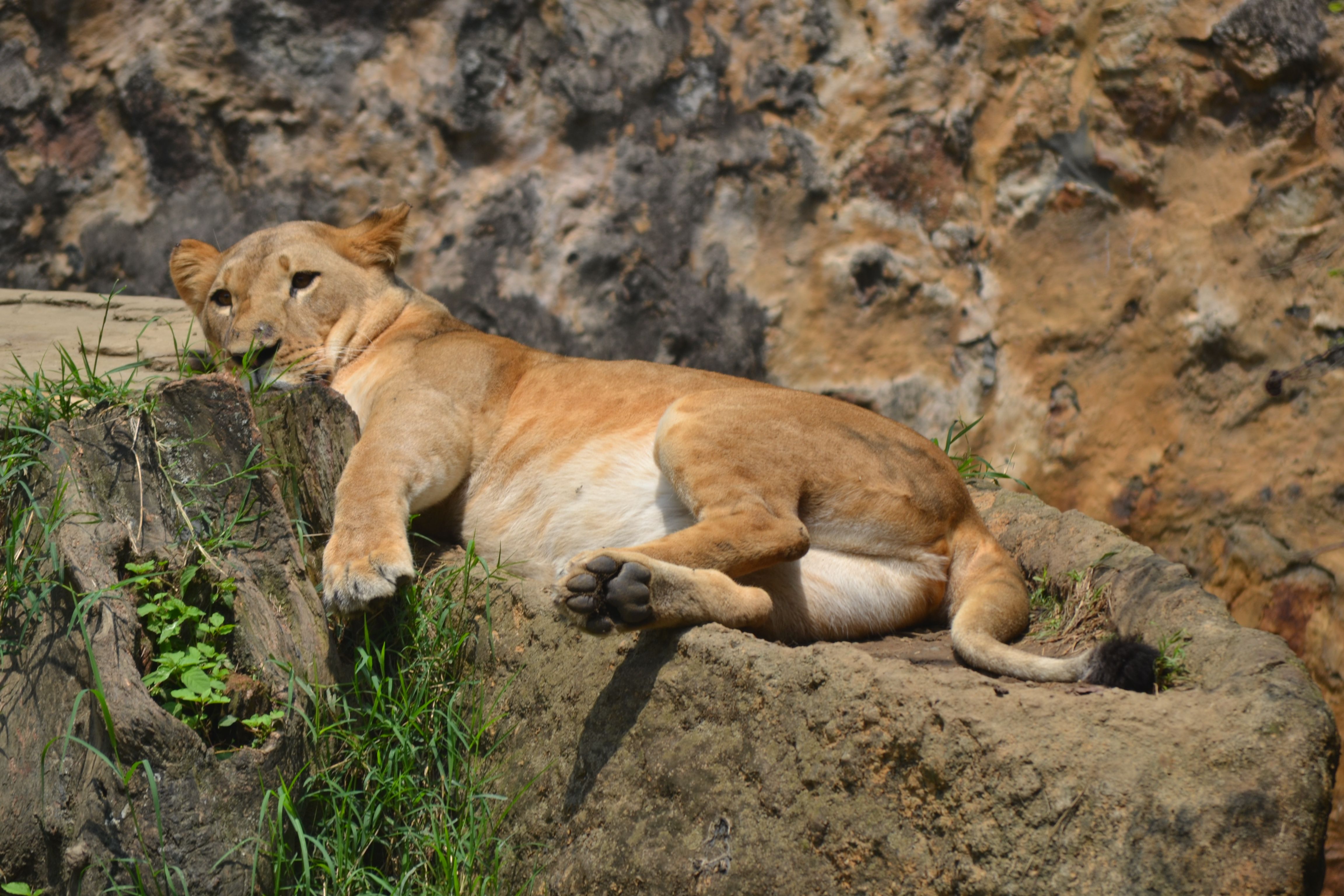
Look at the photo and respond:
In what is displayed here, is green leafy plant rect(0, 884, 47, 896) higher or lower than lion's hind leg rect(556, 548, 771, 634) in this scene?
lower

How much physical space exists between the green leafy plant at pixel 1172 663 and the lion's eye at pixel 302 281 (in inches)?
142

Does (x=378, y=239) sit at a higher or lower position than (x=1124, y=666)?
lower

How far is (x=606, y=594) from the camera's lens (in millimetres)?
2797

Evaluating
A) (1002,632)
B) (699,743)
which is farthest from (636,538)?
(1002,632)

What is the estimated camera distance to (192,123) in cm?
614

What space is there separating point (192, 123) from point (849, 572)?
4784mm

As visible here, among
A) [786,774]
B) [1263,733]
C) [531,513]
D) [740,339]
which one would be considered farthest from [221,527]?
[740,339]

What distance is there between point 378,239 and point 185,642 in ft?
7.92

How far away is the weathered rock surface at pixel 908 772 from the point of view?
2.20 m

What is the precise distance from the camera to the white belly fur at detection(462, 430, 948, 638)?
11.5ft

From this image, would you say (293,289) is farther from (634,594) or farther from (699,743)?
(699,743)

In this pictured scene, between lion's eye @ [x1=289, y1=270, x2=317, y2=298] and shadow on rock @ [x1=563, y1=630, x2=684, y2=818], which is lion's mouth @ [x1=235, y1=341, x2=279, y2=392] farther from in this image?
shadow on rock @ [x1=563, y1=630, x2=684, y2=818]

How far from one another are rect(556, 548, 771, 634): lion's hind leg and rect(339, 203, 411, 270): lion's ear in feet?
8.43

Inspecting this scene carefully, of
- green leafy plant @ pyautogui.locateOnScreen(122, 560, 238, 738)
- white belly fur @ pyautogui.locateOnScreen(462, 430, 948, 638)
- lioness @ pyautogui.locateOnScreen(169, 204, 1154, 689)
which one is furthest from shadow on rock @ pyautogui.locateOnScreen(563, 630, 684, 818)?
green leafy plant @ pyautogui.locateOnScreen(122, 560, 238, 738)
